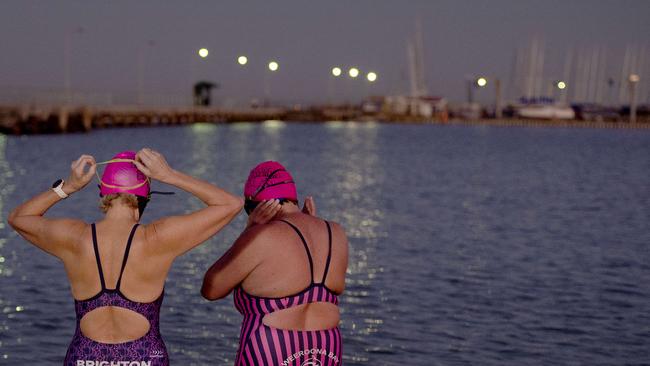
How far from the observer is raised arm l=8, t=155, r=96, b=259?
4.85m

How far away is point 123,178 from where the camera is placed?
4836mm

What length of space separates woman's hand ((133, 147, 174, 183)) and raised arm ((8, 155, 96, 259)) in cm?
21

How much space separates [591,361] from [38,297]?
7340 millimetres

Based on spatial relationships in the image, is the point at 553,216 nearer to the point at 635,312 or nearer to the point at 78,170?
the point at 635,312

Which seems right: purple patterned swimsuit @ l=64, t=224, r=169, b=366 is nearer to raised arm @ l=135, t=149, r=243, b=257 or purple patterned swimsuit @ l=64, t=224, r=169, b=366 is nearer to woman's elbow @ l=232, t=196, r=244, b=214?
raised arm @ l=135, t=149, r=243, b=257

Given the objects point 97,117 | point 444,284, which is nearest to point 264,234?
point 444,284

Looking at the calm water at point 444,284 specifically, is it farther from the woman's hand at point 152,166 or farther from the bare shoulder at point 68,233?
the woman's hand at point 152,166

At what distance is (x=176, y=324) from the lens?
532 inches

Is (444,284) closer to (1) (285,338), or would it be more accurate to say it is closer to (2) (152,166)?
(1) (285,338)

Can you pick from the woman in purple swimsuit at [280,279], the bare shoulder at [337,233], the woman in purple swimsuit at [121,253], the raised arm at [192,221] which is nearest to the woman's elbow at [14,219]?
the woman in purple swimsuit at [121,253]

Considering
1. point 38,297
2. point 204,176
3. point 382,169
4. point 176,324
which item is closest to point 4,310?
point 38,297

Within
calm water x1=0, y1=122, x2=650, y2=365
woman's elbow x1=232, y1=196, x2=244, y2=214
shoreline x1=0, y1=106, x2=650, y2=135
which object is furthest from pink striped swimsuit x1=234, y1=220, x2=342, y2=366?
shoreline x1=0, y1=106, x2=650, y2=135

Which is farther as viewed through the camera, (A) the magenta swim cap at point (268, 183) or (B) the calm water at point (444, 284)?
(B) the calm water at point (444, 284)

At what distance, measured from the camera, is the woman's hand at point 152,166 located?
15.5ft
